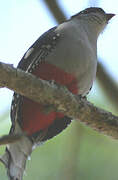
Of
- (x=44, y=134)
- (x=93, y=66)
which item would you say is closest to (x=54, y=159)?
(x=44, y=134)

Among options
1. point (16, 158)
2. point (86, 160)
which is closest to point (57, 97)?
point (16, 158)

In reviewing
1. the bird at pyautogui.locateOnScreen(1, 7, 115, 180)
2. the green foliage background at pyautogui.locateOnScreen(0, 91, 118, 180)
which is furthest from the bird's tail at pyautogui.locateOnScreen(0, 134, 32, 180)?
the green foliage background at pyautogui.locateOnScreen(0, 91, 118, 180)

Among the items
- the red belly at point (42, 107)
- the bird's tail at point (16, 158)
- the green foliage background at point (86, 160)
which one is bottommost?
the green foliage background at point (86, 160)

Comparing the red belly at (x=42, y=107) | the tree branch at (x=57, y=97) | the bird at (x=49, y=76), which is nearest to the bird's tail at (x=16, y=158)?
the bird at (x=49, y=76)

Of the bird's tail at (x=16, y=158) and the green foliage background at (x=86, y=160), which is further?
the green foliage background at (x=86, y=160)

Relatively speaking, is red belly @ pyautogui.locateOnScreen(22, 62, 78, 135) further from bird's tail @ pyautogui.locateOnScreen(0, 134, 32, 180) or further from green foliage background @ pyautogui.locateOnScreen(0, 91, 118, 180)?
green foliage background @ pyautogui.locateOnScreen(0, 91, 118, 180)

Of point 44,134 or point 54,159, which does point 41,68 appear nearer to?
point 44,134

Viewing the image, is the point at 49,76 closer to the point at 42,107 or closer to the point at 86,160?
the point at 42,107

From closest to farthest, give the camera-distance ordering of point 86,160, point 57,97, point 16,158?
point 57,97 < point 16,158 < point 86,160

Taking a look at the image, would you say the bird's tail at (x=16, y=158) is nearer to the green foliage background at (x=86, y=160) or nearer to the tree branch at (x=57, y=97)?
the tree branch at (x=57, y=97)
